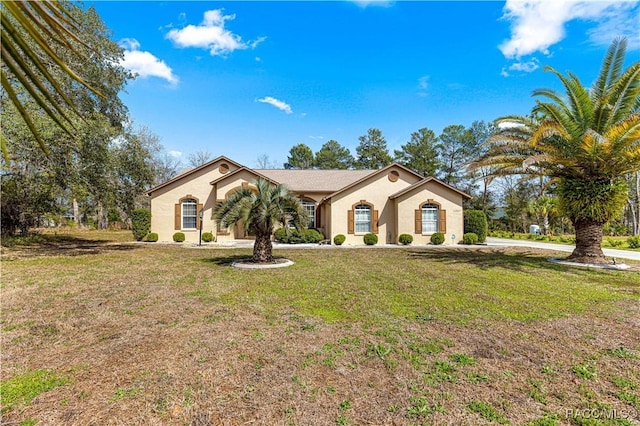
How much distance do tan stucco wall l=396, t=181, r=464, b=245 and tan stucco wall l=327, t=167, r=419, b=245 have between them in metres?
0.92

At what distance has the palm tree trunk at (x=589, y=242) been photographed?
39.2 ft

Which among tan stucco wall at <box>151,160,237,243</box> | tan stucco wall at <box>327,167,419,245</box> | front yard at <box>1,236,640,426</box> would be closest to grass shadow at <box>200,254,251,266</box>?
front yard at <box>1,236,640,426</box>

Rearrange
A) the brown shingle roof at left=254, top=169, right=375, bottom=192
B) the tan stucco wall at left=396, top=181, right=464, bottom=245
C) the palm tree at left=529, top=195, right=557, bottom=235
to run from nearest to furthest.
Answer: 1. the tan stucco wall at left=396, top=181, right=464, bottom=245
2. the brown shingle roof at left=254, top=169, right=375, bottom=192
3. the palm tree at left=529, top=195, right=557, bottom=235

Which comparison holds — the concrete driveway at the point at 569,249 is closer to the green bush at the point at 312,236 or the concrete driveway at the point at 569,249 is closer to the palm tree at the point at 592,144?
the palm tree at the point at 592,144

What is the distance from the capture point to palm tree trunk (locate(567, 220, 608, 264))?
11.9 meters

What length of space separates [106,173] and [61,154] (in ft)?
6.77

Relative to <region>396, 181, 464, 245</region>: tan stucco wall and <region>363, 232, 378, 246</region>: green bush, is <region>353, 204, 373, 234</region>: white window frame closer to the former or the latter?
<region>363, 232, 378, 246</region>: green bush

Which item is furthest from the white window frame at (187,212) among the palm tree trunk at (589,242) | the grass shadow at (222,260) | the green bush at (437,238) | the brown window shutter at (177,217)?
the palm tree trunk at (589,242)

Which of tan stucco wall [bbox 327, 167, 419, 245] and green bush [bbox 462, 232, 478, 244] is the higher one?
tan stucco wall [bbox 327, 167, 419, 245]

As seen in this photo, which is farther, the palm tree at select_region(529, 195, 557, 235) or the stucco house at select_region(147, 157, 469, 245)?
the palm tree at select_region(529, 195, 557, 235)

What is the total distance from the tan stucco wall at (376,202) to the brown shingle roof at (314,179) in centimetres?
287

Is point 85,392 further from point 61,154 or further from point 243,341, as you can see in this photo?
point 61,154

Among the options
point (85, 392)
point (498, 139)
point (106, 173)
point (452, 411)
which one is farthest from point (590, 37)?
point (106, 173)

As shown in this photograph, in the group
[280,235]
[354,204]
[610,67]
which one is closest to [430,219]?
[354,204]
